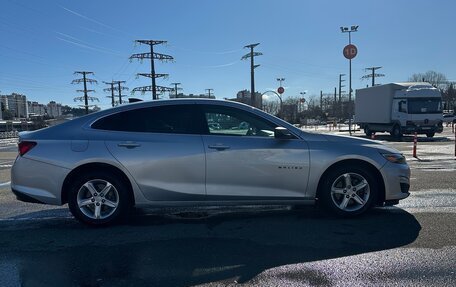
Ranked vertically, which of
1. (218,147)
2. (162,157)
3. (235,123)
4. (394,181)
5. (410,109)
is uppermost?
(410,109)

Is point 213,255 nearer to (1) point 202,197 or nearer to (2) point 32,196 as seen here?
(1) point 202,197

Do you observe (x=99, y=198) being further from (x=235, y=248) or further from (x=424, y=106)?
(x=424, y=106)

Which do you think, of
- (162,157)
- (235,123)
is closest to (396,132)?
(235,123)

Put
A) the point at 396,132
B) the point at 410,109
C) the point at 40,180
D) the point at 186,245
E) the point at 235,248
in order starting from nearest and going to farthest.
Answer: the point at 235,248, the point at 186,245, the point at 40,180, the point at 410,109, the point at 396,132

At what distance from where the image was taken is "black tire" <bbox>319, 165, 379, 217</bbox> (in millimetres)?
5355

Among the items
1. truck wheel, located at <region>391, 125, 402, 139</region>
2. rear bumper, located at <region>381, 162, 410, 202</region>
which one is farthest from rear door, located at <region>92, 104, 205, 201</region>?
truck wheel, located at <region>391, 125, 402, 139</region>

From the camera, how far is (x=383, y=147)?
5.50 metres

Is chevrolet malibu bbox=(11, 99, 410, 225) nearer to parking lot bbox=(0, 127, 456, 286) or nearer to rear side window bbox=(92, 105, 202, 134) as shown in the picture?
rear side window bbox=(92, 105, 202, 134)

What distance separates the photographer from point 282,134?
17.3ft

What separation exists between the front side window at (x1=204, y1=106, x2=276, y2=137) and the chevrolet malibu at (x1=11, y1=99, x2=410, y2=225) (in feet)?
0.04

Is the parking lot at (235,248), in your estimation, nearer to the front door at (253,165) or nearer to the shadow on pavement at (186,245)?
the shadow on pavement at (186,245)

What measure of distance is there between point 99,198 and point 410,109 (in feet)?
76.3

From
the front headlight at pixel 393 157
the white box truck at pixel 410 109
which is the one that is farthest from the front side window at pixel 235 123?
the white box truck at pixel 410 109

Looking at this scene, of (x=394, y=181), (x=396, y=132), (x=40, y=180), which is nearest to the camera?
(x=40, y=180)
